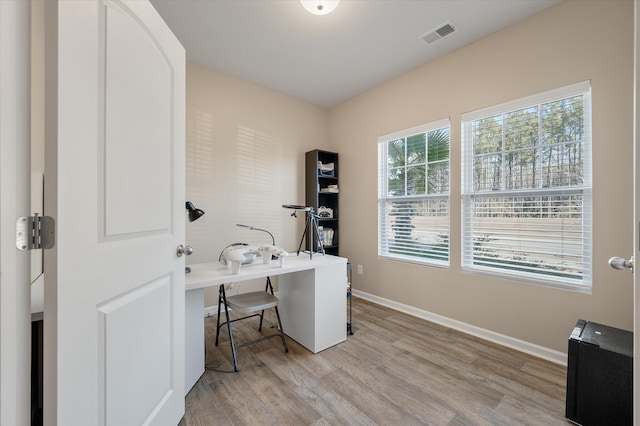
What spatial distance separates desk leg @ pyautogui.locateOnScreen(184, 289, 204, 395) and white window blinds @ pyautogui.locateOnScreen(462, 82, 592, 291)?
236 centimetres

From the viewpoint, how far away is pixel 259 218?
136 inches

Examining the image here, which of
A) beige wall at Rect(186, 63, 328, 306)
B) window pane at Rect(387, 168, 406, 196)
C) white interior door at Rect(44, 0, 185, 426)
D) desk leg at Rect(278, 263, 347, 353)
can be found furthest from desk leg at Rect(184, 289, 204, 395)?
window pane at Rect(387, 168, 406, 196)

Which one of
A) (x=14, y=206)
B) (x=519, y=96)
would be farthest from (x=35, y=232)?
(x=519, y=96)

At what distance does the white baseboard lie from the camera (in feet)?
6.87

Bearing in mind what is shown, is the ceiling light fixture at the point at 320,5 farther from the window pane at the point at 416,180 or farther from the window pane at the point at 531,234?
the window pane at the point at 531,234

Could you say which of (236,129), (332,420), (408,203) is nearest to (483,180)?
(408,203)

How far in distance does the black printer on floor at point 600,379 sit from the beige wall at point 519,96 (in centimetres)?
56

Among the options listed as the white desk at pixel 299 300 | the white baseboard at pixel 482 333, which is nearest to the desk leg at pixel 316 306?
the white desk at pixel 299 300

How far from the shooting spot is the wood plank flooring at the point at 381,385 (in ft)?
5.03

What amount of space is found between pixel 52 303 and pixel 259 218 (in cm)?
269

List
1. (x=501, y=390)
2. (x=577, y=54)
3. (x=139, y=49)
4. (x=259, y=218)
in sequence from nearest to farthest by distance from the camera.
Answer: (x=139, y=49) < (x=501, y=390) < (x=577, y=54) < (x=259, y=218)

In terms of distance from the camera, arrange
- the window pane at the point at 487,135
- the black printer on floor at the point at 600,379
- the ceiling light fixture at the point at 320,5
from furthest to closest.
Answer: the window pane at the point at 487,135, the ceiling light fixture at the point at 320,5, the black printer on floor at the point at 600,379

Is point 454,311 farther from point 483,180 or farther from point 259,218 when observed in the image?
point 259,218

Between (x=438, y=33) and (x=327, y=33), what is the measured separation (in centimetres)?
99
